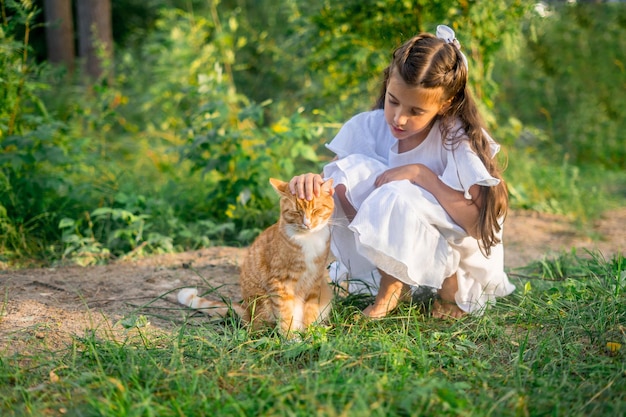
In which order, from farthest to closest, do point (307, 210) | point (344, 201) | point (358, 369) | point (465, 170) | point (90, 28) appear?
point (90, 28)
point (344, 201)
point (465, 170)
point (307, 210)
point (358, 369)

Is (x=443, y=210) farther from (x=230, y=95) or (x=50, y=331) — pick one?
(x=230, y=95)

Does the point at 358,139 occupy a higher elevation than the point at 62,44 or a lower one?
higher

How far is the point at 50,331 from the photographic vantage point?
2.59 meters

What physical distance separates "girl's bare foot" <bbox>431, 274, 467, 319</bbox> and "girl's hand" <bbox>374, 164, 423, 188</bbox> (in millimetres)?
524

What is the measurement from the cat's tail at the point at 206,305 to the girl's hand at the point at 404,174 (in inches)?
34.6

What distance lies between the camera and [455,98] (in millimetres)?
2857

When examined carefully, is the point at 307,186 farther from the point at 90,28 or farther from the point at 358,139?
the point at 90,28

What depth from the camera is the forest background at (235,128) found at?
159 inches

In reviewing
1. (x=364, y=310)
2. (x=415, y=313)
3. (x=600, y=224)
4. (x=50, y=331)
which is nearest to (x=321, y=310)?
(x=364, y=310)

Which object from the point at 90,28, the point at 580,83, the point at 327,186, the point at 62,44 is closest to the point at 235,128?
the point at 327,186

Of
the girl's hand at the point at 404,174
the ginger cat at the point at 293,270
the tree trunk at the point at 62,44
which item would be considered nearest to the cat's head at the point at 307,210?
the ginger cat at the point at 293,270

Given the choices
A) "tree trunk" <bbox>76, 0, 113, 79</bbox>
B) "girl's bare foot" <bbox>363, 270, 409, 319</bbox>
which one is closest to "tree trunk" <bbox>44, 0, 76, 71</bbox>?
"tree trunk" <bbox>76, 0, 113, 79</bbox>

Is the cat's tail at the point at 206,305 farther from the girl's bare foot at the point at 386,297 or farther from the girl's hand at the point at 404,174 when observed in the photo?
the girl's hand at the point at 404,174

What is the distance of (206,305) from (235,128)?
2.13 m
